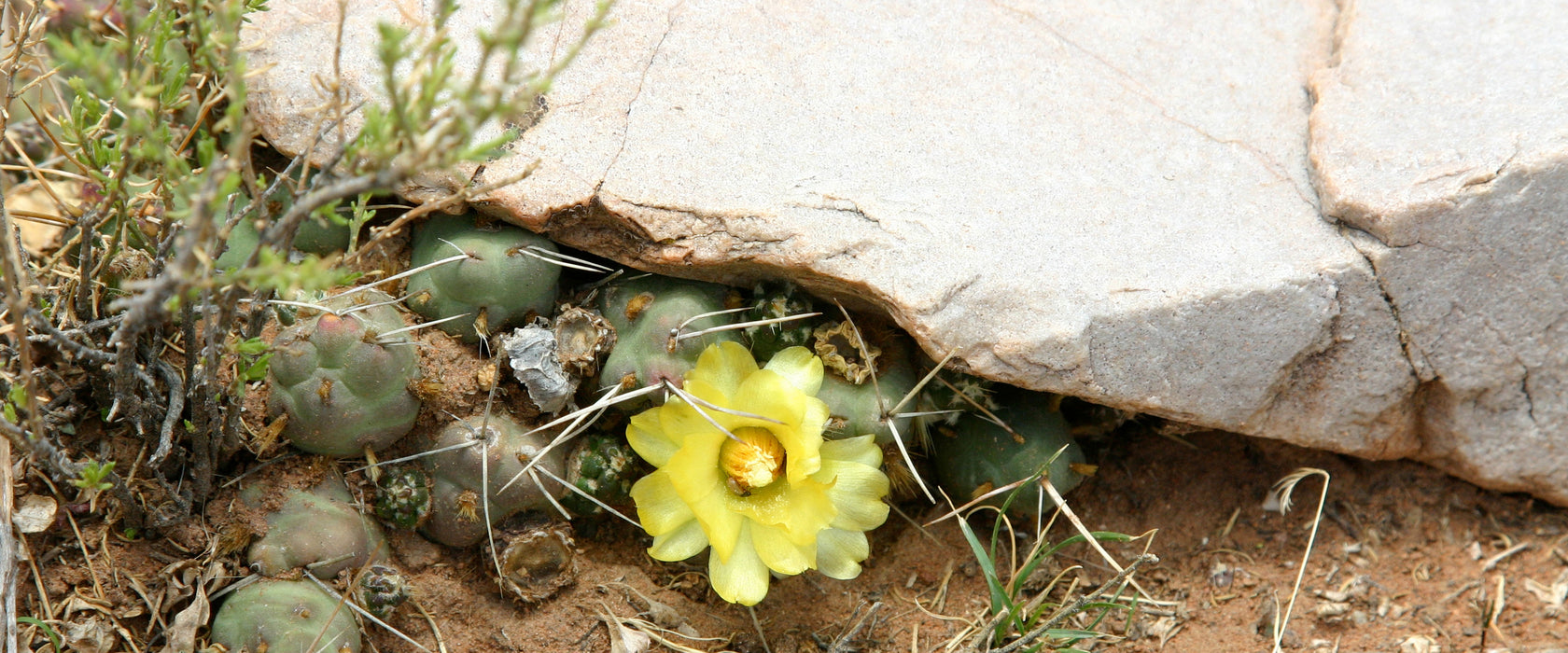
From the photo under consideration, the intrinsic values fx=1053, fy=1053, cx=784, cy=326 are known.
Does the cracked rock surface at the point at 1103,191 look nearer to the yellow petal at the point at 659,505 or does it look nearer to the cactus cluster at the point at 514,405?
the cactus cluster at the point at 514,405

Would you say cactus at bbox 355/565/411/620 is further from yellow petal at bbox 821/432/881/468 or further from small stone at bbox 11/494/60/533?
yellow petal at bbox 821/432/881/468

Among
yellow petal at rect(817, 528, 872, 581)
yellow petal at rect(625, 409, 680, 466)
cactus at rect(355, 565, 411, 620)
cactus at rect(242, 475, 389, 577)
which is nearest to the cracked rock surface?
yellow petal at rect(625, 409, 680, 466)

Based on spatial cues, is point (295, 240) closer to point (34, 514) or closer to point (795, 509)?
point (34, 514)

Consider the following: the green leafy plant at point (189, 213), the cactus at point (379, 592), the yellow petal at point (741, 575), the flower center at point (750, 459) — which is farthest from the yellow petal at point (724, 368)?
the cactus at point (379, 592)

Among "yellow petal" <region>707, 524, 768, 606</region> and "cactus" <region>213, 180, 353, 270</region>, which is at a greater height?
"cactus" <region>213, 180, 353, 270</region>

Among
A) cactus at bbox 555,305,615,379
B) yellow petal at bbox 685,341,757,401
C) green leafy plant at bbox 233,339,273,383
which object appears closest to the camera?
green leafy plant at bbox 233,339,273,383

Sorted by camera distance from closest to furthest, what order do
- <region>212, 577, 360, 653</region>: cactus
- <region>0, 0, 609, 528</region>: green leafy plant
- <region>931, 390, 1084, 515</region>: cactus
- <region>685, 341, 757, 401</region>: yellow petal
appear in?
1. <region>0, 0, 609, 528</region>: green leafy plant
2. <region>212, 577, 360, 653</region>: cactus
3. <region>685, 341, 757, 401</region>: yellow petal
4. <region>931, 390, 1084, 515</region>: cactus

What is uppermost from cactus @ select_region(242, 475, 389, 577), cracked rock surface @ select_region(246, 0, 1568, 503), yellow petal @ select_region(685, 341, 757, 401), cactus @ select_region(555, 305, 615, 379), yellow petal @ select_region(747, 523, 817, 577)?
cracked rock surface @ select_region(246, 0, 1568, 503)
